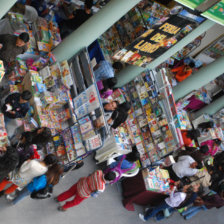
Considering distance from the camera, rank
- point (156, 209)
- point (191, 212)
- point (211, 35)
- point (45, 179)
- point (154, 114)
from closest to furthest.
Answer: point (45, 179)
point (154, 114)
point (156, 209)
point (191, 212)
point (211, 35)

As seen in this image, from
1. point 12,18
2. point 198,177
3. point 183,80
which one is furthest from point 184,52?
point 12,18

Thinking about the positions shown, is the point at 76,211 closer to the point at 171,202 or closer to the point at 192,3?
the point at 171,202

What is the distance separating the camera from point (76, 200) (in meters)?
5.49

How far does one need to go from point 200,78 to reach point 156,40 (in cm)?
275

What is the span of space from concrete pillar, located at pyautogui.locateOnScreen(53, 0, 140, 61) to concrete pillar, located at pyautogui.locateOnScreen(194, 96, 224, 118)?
514 centimetres

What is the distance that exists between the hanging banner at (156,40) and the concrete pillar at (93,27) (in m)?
0.63

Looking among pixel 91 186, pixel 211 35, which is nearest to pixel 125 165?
pixel 91 186

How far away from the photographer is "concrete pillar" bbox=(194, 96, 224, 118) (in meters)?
9.34

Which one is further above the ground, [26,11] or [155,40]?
[26,11]

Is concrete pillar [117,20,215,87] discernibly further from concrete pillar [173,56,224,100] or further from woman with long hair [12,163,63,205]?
woman with long hair [12,163,63,205]

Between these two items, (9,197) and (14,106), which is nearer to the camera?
→ (14,106)

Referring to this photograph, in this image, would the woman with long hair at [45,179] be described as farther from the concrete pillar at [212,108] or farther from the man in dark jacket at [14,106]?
the concrete pillar at [212,108]

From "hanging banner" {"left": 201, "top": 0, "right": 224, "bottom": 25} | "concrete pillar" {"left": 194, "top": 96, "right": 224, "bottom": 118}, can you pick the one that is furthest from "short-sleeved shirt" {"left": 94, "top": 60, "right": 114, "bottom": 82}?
"concrete pillar" {"left": 194, "top": 96, "right": 224, "bottom": 118}

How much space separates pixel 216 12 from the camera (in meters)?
4.73
